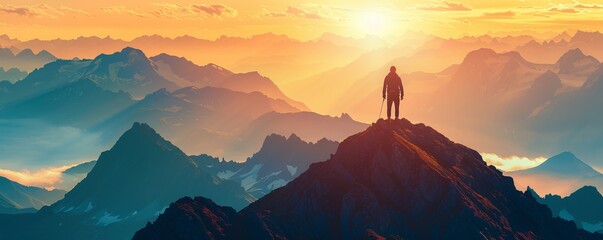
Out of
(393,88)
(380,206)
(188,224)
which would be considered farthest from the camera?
(393,88)

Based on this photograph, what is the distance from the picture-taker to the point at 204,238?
162m

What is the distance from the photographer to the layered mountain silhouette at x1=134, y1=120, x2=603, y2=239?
163625 millimetres

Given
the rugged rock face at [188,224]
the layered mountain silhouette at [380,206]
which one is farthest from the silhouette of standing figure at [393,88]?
the rugged rock face at [188,224]

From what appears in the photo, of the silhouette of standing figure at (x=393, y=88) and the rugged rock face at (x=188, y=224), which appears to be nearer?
the rugged rock face at (x=188, y=224)

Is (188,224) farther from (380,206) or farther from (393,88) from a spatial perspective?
(393,88)

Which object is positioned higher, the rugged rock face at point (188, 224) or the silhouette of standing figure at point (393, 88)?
the silhouette of standing figure at point (393, 88)

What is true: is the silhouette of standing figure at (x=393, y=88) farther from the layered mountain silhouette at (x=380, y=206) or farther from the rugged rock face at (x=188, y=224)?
the rugged rock face at (x=188, y=224)

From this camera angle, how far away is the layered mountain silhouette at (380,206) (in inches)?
6442

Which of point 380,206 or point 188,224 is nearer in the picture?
point 188,224

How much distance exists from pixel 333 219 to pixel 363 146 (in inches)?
640

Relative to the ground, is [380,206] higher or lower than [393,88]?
lower

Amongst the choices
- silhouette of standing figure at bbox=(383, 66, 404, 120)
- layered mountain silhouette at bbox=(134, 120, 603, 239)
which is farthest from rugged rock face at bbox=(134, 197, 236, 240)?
silhouette of standing figure at bbox=(383, 66, 404, 120)

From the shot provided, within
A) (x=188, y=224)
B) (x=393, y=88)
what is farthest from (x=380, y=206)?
(x=188, y=224)

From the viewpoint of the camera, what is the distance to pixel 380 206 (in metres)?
166
